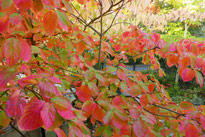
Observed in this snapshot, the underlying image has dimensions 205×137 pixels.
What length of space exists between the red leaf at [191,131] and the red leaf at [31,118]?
71cm

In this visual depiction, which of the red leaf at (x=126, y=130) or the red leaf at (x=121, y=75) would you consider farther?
the red leaf at (x=121, y=75)

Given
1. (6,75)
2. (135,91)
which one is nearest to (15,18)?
(6,75)

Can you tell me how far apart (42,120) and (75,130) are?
0.13 metres

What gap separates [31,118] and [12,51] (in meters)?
0.24

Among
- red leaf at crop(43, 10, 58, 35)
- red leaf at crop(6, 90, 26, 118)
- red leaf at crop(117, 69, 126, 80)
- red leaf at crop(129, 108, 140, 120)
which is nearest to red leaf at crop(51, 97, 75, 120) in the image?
red leaf at crop(6, 90, 26, 118)

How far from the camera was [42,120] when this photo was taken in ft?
1.51

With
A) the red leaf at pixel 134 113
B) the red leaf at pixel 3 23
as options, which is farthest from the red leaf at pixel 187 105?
the red leaf at pixel 3 23

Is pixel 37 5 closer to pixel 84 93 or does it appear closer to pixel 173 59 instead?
pixel 84 93

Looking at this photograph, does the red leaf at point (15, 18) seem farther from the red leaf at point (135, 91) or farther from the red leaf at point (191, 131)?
the red leaf at point (191, 131)

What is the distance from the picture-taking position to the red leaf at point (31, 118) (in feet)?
1.48

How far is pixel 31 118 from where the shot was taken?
1.51ft

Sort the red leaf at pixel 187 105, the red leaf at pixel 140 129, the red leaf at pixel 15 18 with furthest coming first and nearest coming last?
1. the red leaf at pixel 187 105
2. the red leaf at pixel 140 129
3. the red leaf at pixel 15 18

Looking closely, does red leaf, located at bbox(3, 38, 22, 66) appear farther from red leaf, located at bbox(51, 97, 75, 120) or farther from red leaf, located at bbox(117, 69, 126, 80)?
red leaf, located at bbox(117, 69, 126, 80)

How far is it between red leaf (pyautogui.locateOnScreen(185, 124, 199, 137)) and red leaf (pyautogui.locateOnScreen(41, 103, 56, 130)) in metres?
0.69
